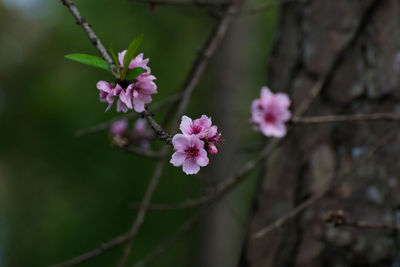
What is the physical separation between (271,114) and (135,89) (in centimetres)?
84

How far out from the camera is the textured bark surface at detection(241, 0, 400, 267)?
175 centimetres

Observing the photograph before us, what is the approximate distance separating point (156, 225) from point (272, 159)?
396 centimetres

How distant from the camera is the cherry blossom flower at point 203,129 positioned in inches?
37.3

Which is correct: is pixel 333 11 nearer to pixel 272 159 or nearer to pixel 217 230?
pixel 272 159

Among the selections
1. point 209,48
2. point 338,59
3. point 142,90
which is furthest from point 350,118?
point 142,90

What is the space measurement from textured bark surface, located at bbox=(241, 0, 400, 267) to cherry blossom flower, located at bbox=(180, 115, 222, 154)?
1.01 meters

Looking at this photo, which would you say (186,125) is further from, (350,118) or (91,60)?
(350,118)

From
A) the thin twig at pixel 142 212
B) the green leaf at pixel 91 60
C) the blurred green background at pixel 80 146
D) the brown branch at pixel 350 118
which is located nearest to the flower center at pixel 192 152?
the green leaf at pixel 91 60

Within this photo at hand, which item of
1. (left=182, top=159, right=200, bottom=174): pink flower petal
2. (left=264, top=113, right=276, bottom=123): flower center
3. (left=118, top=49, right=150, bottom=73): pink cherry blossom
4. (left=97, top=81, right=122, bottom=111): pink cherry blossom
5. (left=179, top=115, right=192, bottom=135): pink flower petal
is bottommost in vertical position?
(left=182, top=159, right=200, bottom=174): pink flower petal

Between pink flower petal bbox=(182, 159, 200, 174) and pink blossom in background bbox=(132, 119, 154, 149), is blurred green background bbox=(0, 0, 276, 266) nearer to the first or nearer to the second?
pink blossom in background bbox=(132, 119, 154, 149)

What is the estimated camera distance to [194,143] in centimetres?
90

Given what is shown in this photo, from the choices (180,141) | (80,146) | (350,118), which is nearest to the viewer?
(180,141)

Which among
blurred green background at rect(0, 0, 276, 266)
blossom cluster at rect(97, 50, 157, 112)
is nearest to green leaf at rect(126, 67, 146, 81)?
blossom cluster at rect(97, 50, 157, 112)

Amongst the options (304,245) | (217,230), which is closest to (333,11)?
(304,245)
